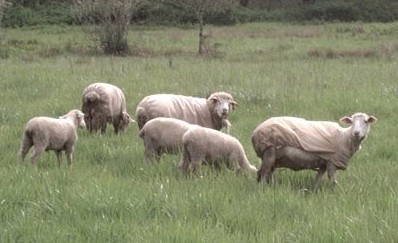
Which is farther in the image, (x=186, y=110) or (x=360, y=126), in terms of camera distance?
(x=186, y=110)

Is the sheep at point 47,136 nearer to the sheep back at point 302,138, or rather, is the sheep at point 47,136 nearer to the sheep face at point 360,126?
the sheep back at point 302,138

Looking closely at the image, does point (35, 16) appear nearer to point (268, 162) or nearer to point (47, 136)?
point (47, 136)

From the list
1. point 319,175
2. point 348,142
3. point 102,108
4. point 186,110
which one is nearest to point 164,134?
point 186,110

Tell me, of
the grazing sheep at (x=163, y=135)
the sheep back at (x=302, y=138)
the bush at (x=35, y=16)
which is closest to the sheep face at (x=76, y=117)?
the grazing sheep at (x=163, y=135)

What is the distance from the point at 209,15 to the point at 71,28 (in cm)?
1009

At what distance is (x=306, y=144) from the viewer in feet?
25.2

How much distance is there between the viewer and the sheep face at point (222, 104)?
10188mm

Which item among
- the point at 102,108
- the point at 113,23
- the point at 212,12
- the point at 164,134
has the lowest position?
the point at 212,12

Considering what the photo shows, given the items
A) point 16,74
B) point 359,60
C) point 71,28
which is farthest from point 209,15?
point 16,74

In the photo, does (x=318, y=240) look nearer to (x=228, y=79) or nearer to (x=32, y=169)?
(x=32, y=169)

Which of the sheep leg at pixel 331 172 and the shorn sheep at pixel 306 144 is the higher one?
the shorn sheep at pixel 306 144

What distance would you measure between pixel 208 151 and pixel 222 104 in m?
2.14

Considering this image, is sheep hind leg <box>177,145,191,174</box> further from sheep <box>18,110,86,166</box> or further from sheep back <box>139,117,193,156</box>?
sheep <box>18,110,86,166</box>

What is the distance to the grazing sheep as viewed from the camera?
29.5 feet
